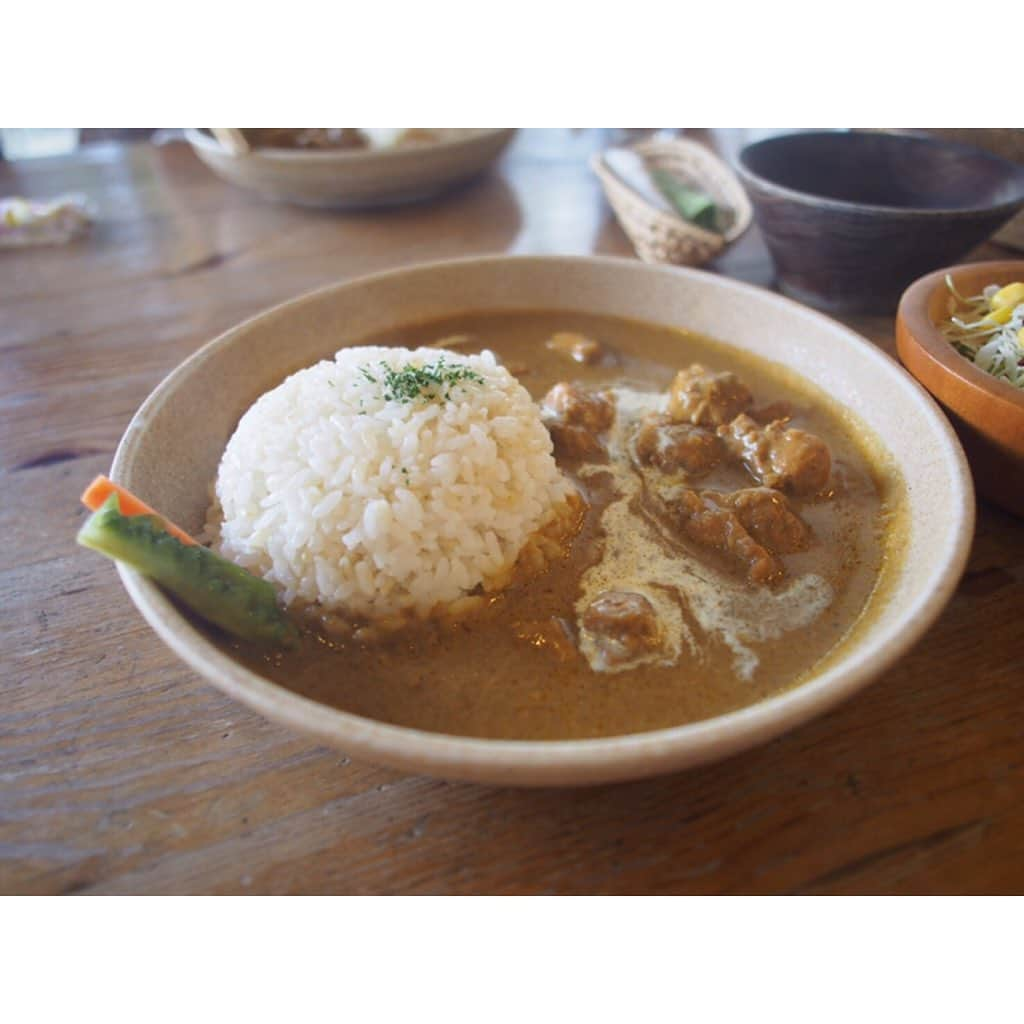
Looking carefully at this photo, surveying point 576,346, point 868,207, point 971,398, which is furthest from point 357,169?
point 971,398

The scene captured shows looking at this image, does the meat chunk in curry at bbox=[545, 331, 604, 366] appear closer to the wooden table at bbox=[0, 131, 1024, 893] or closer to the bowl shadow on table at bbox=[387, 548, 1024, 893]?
the wooden table at bbox=[0, 131, 1024, 893]

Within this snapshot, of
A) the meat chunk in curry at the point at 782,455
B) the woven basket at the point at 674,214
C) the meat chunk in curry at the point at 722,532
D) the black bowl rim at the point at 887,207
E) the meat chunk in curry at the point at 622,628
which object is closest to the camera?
the meat chunk in curry at the point at 622,628

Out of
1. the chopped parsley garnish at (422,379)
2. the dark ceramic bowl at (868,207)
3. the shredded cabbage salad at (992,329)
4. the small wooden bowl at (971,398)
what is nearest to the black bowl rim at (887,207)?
the dark ceramic bowl at (868,207)

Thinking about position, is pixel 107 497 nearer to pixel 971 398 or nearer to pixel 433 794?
pixel 433 794

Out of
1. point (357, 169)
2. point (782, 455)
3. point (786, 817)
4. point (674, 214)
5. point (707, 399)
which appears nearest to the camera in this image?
point (786, 817)

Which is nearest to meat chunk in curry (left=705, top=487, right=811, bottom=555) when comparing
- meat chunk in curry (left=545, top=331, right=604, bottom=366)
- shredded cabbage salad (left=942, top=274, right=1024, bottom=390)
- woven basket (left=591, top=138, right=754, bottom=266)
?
shredded cabbage salad (left=942, top=274, right=1024, bottom=390)

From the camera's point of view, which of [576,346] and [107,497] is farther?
[576,346]

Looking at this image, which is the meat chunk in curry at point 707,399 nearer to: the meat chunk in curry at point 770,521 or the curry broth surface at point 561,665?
the curry broth surface at point 561,665
